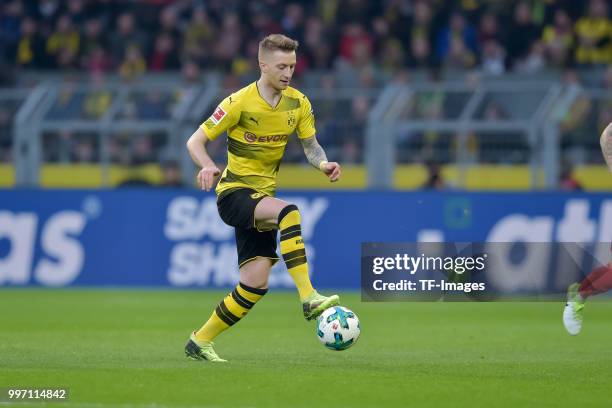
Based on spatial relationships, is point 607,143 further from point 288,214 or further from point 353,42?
point 353,42

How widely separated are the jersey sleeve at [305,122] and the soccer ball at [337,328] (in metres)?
1.49

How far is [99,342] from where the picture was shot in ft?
36.8

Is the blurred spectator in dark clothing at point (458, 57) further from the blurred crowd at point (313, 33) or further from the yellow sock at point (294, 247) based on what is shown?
the yellow sock at point (294, 247)

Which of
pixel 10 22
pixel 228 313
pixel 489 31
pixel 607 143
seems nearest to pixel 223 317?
pixel 228 313

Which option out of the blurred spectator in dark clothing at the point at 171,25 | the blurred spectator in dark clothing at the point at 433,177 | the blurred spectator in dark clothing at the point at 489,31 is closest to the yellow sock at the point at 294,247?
the blurred spectator in dark clothing at the point at 433,177

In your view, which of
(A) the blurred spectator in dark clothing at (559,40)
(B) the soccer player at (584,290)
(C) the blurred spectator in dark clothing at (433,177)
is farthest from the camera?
(A) the blurred spectator in dark clothing at (559,40)

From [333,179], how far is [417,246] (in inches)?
29.9

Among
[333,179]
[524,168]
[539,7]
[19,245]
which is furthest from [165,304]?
[539,7]

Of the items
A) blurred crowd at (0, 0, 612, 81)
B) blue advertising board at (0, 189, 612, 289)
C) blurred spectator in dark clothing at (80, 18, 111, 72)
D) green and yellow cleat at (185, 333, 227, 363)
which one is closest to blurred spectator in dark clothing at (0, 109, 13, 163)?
blue advertising board at (0, 189, 612, 289)

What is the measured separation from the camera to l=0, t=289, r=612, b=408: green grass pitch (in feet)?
25.2

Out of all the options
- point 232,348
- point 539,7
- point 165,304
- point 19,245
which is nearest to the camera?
point 232,348

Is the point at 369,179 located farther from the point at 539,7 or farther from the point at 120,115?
the point at 539,7

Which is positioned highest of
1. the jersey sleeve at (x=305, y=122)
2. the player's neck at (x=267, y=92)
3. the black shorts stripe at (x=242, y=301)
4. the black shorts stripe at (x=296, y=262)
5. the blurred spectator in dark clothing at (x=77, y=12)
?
the blurred spectator in dark clothing at (x=77, y=12)

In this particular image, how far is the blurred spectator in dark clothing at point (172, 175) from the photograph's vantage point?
18500mm
